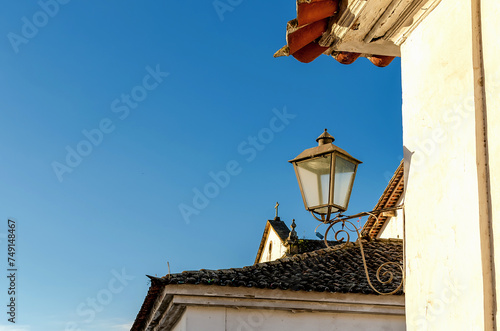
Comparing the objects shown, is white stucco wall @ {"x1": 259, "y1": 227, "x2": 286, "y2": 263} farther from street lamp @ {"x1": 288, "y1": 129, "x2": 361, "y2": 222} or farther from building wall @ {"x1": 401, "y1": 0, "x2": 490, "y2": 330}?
building wall @ {"x1": 401, "y1": 0, "x2": 490, "y2": 330}

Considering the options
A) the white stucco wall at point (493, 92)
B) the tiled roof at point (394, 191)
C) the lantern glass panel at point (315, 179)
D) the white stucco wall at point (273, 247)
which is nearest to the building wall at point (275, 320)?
the tiled roof at point (394, 191)

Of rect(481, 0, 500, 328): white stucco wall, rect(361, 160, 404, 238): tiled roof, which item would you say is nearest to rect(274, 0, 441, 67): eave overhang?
rect(481, 0, 500, 328): white stucco wall

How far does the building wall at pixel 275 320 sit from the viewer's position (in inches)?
417

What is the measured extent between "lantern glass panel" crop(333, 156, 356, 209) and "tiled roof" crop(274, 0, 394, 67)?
0.80 m

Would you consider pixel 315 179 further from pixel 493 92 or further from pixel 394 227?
pixel 394 227

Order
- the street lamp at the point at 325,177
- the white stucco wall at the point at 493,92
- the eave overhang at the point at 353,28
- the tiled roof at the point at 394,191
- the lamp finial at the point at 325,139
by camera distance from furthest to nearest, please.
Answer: the tiled roof at the point at 394,191 < the lamp finial at the point at 325,139 < the street lamp at the point at 325,177 < the eave overhang at the point at 353,28 < the white stucco wall at the point at 493,92

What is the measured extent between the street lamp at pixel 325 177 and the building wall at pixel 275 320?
19.4 feet

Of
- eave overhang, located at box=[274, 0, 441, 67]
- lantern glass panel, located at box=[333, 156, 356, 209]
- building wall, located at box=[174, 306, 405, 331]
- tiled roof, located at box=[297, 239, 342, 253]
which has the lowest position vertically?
building wall, located at box=[174, 306, 405, 331]

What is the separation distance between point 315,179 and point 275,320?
20.1 feet

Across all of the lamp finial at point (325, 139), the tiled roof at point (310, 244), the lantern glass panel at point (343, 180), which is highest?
the tiled roof at point (310, 244)

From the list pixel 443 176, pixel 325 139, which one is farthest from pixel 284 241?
pixel 443 176

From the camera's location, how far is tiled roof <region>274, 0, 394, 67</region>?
14.6 ft

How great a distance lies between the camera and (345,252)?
1273 centimetres

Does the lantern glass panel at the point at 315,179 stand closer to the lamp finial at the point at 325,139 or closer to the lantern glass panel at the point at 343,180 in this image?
the lantern glass panel at the point at 343,180
